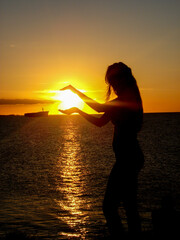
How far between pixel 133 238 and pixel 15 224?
4899 mm

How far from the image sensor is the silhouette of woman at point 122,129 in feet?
14.4

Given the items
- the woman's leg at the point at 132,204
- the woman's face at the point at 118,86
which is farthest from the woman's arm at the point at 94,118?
the woman's leg at the point at 132,204

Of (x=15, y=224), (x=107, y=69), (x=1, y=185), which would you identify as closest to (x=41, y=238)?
(x=15, y=224)

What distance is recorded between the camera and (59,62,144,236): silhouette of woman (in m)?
4.40

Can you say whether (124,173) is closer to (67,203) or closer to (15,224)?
(15,224)

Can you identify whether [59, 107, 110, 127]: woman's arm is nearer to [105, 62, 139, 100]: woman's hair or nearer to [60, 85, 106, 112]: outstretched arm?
[60, 85, 106, 112]: outstretched arm

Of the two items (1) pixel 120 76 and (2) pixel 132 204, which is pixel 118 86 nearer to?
(1) pixel 120 76

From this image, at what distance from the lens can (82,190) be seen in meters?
A: 15.2

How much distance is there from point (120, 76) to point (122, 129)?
2.36 feet

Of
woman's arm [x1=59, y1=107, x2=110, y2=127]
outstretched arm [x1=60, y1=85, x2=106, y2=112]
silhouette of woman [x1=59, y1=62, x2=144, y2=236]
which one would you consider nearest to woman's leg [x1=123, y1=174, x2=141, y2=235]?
silhouette of woman [x1=59, y1=62, x2=144, y2=236]

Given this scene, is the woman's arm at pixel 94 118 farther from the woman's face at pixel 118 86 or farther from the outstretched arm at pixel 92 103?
the woman's face at pixel 118 86

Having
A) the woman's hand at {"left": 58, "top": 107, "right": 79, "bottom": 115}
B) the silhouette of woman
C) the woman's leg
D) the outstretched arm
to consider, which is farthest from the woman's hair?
the woman's leg

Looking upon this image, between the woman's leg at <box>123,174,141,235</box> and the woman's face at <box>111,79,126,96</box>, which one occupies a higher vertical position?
the woman's face at <box>111,79,126,96</box>

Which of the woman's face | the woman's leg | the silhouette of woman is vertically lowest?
the woman's leg
